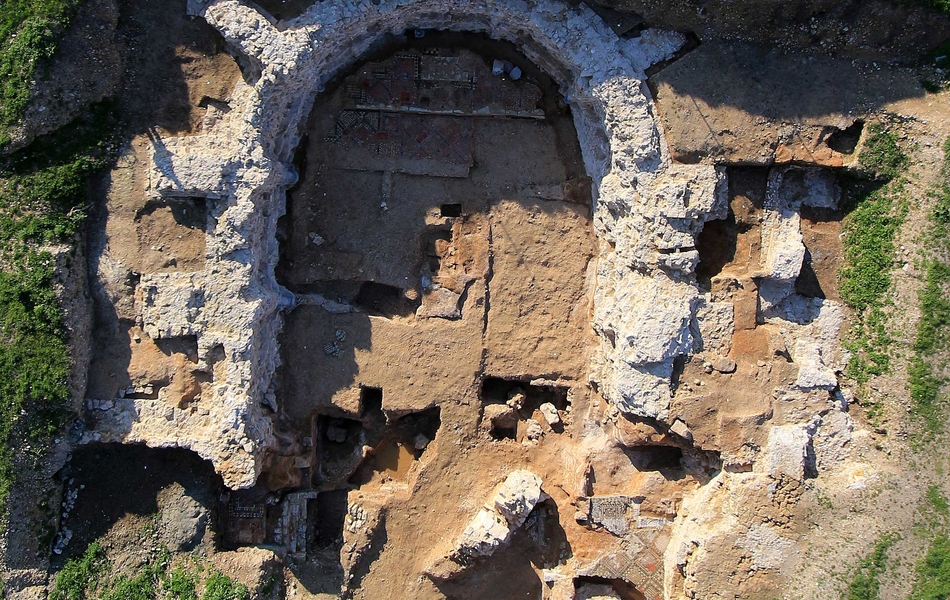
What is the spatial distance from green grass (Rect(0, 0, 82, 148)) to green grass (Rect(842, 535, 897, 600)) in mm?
10982

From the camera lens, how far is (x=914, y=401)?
26.2ft

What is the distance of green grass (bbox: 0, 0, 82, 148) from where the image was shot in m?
7.61

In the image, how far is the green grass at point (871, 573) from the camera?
25.5ft

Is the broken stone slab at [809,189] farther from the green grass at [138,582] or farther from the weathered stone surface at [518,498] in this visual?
the green grass at [138,582]

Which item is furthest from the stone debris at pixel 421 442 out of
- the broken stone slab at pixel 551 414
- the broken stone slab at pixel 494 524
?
the broken stone slab at pixel 551 414

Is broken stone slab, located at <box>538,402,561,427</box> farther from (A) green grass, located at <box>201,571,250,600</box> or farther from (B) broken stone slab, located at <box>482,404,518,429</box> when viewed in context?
(A) green grass, located at <box>201,571,250,600</box>

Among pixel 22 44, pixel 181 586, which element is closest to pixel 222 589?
pixel 181 586

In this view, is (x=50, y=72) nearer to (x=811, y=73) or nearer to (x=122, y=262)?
(x=122, y=262)

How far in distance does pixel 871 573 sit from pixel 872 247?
3873mm

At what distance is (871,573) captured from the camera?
7.78 m

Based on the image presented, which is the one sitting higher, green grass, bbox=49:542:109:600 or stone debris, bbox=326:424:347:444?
stone debris, bbox=326:424:347:444

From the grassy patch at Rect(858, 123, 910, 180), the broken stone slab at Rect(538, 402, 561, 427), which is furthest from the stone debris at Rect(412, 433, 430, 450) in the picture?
the grassy patch at Rect(858, 123, 910, 180)

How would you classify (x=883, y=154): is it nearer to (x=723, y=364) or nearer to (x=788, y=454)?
(x=723, y=364)

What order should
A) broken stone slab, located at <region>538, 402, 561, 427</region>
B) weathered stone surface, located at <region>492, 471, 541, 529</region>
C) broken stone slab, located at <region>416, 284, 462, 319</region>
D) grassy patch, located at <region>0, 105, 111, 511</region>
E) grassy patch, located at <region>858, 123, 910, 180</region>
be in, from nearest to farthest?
grassy patch, located at <region>0, 105, 111, 511</region> < grassy patch, located at <region>858, 123, 910, 180</region> < weathered stone surface, located at <region>492, 471, 541, 529</region> < broken stone slab, located at <region>416, 284, 462, 319</region> < broken stone slab, located at <region>538, 402, 561, 427</region>
